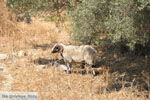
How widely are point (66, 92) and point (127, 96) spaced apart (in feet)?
4.97

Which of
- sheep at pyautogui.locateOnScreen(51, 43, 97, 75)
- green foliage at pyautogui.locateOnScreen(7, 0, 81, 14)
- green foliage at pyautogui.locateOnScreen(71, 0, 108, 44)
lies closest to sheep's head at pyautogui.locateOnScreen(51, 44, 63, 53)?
sheep at pyautogui.locateOnScreen(51, 43, 97, 75)

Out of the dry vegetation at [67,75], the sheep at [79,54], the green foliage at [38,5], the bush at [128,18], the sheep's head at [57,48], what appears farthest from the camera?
the sheep's head at [57,48]

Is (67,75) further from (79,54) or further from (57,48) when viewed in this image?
(57,48)

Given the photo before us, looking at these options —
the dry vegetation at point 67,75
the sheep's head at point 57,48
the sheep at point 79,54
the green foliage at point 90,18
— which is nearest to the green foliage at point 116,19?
the green foliage at point 90,18

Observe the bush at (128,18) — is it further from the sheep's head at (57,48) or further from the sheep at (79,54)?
the sheep's head at (57,48)

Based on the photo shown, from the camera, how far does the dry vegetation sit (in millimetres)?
7449

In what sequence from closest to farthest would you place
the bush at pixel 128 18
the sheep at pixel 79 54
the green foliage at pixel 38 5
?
1. the bush at pixel 128 18
2. the sheep at pixel 79 54
3. the green foliage at pixel 38 5

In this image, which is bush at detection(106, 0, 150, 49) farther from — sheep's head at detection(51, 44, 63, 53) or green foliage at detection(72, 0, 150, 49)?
sheep's head at detection(51, 44, 63, 53)

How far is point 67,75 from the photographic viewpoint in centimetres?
909

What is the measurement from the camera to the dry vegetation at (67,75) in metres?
7.45

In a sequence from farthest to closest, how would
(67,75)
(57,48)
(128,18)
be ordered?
(57,48)
(67,75)
(128,18)

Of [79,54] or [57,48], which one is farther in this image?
[57,48]

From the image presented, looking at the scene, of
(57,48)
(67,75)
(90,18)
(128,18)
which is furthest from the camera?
(57,48)

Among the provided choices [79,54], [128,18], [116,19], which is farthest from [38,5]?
[128,18]
